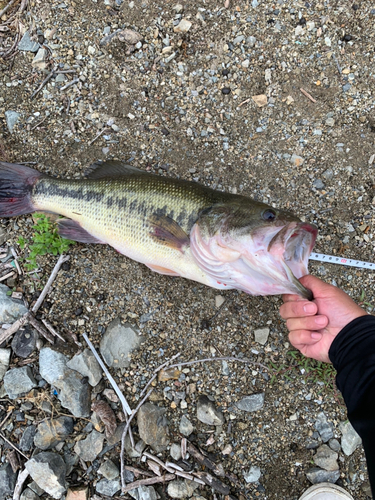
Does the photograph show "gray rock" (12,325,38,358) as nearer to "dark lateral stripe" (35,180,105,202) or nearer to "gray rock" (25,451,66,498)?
"gray rock" (25,451,66,498)

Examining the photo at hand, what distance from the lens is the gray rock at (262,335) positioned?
147 inches

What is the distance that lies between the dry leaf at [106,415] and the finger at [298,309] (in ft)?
7.11

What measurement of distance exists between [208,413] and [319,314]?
1651mm

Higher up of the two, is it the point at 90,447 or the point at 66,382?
the point at 66,382

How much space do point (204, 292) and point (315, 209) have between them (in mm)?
1674

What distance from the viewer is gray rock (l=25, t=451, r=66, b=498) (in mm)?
3381

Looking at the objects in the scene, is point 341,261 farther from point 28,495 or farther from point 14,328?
point 28,495

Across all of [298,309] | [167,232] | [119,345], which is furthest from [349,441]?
[167,232]

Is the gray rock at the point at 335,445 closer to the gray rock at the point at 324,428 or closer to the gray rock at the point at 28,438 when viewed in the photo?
the gray rock at the point at 324,428

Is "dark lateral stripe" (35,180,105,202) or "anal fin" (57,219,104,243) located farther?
"anal fin" (57,219,104,243)

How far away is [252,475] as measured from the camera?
11.6 feet

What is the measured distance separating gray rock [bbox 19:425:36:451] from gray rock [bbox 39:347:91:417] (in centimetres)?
46

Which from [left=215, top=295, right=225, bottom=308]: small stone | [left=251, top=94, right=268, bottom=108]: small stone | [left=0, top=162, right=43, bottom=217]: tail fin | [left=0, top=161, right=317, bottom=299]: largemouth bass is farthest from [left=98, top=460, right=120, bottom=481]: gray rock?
[left=251, top=94, right=268, bottom=108]: small stone

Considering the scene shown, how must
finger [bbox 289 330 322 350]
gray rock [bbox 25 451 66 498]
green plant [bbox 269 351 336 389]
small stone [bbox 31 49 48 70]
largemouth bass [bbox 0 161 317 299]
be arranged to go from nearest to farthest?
largemouth bass [bbox 0 161 317 299]
finger [bbox 289 330 322 350]
gray rock [bbox 25 451 66 498]
green plant [bbox 269 351 336 389]
small stone [bbox 31 49 48 70]
